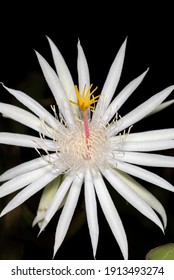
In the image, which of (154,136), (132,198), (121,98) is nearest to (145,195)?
(132,198)

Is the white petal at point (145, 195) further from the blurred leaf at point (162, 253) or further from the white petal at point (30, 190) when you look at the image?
the white petal at point (30, 190)

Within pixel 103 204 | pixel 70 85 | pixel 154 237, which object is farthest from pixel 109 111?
pixel 154 237

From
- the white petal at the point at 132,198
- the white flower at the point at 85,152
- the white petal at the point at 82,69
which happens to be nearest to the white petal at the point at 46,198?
the white flower at the point at 85,152

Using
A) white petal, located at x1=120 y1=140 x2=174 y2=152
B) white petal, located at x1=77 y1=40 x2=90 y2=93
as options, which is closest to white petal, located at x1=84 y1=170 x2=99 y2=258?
white petal, located at x1=120 y1=140 x2=174 y2=152

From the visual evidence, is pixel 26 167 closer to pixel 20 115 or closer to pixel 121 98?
pixel 20 115

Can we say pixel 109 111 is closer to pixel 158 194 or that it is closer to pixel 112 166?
pixel 112 166

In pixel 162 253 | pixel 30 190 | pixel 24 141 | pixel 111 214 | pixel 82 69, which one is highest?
pixel 82 69
